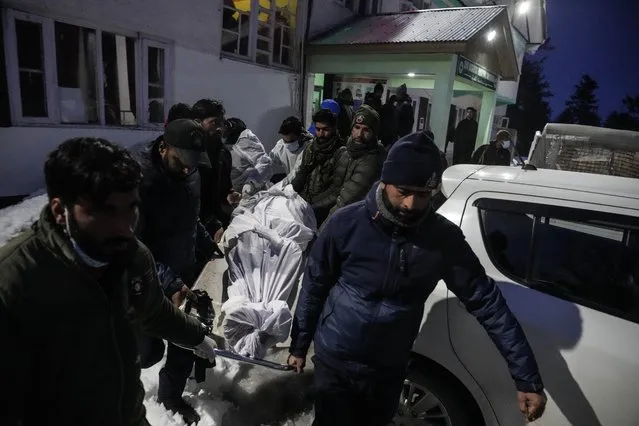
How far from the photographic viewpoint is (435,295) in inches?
84.6

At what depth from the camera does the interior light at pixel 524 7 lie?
22.5m

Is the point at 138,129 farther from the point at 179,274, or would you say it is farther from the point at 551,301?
the point at 551,301

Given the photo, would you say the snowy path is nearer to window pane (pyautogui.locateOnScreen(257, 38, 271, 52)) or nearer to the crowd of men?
the crowd of men

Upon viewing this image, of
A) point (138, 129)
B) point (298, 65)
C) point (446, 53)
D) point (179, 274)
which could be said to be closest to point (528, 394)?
point (179, 274)

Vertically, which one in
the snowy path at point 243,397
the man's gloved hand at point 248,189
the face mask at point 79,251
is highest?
the face mask at point 79,251

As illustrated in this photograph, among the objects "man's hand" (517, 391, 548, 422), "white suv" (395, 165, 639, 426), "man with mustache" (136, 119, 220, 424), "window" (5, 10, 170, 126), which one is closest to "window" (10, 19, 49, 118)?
"window" (5, 10, 170, 126)

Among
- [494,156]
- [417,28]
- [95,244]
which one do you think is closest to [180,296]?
[95,244]

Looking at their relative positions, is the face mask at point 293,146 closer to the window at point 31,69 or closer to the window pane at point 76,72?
the window pane at point 76,72

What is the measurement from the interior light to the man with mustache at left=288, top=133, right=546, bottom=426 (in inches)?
1020

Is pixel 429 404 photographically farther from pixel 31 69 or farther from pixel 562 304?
pixel 31 69

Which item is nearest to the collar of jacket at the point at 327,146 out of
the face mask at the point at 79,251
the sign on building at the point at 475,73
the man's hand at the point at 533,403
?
the man's hand at the point at 533,403

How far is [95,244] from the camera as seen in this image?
1089 mm

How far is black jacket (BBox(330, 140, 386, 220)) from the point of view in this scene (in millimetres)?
3154

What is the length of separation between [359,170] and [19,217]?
3715 millimetres
